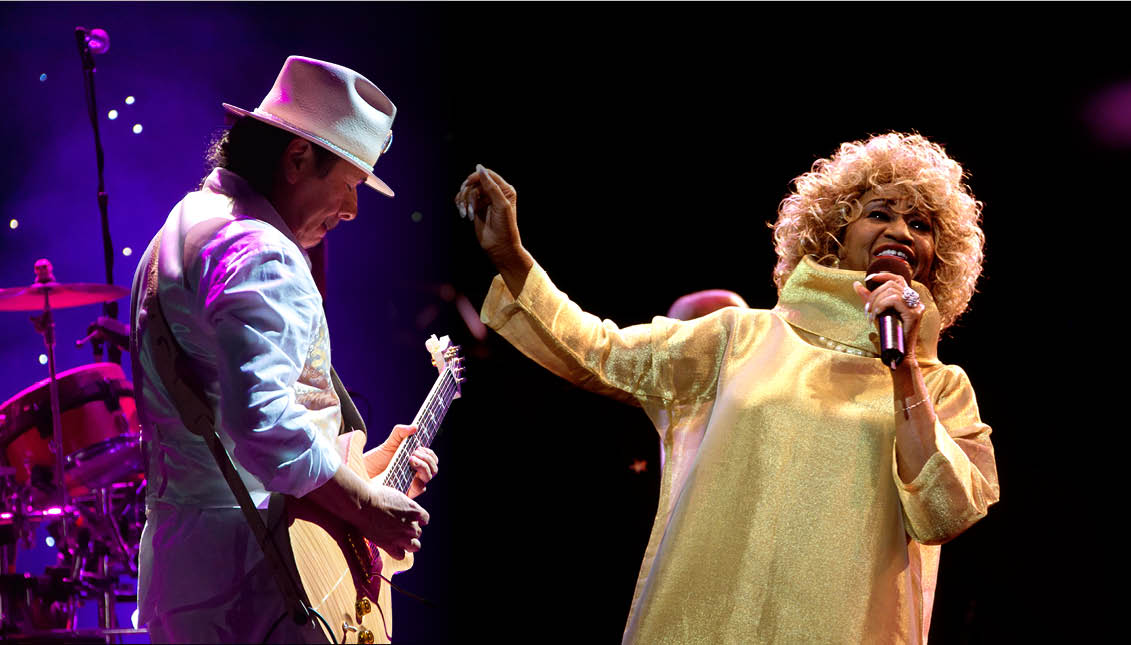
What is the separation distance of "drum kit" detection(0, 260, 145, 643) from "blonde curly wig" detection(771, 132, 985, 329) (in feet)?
9.63

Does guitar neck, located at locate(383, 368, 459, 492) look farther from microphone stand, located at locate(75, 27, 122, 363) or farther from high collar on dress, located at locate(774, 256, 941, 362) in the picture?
microphone stand, located at locate(75, 27, 122, 363)

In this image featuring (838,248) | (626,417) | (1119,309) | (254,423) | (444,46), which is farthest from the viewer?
(626,417)

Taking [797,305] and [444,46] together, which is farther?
[444,46]

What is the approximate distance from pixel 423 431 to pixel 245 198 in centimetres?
88

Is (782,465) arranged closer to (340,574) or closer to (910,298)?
(910,298)

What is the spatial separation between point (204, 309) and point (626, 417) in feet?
11.9

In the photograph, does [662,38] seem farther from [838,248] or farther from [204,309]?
[204,309]

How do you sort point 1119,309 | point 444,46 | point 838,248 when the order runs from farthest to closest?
point 444,46
point 1119,309
point 838,248

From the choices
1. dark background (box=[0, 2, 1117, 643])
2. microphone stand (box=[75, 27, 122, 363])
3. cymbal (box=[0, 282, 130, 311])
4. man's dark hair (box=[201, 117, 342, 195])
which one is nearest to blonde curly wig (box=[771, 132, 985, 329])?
man's dark hair (box=[201, 117, 342, 195])

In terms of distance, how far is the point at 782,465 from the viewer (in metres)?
2.25

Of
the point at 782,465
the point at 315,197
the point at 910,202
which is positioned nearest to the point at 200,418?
the point at 315,197

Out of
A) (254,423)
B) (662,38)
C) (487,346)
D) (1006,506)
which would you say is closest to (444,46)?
(662,38)

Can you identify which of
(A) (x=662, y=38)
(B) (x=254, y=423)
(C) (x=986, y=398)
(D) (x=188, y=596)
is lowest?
(D) (x=188, y=596)

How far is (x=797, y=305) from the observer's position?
2.46 m
